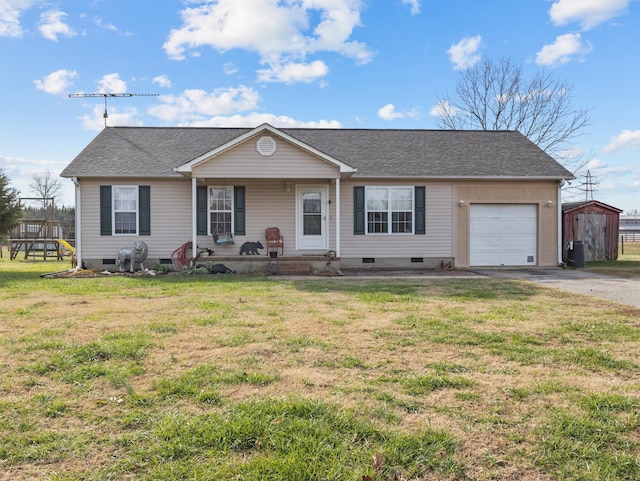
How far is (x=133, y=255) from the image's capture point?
12070mm

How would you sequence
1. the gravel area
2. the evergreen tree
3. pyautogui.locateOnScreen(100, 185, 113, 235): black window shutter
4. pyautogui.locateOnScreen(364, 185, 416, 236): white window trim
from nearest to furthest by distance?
1. the gravel area
2. pyautogui.locateOnScreen(100, 185, 113, 235): black window shutter
3. pyautogui.locateOnScreen(364, 185, 416, 236): white window trim
4. the evergreen tree

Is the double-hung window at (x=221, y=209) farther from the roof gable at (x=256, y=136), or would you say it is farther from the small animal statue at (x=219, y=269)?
the small animal statue at (x=219, y=269)

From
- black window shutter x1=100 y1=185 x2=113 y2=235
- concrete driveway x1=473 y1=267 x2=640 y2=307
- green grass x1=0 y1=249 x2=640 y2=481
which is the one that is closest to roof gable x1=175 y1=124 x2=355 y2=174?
black window shutter x1=100 y1=185 x2=113 y2=235

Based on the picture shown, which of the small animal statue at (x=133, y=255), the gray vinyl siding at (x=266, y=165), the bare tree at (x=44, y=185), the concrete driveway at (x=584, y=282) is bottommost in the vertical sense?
the concrete driveway at (x=584, y=282)

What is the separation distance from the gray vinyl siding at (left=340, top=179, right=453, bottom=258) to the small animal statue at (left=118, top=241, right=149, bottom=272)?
6077 millimetres

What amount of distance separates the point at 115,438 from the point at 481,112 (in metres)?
29.3

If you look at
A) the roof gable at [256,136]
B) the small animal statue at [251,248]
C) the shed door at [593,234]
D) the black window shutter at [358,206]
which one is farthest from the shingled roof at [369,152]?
the shed door at [593,234]

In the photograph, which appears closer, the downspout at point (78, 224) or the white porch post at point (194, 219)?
the white porch post at point (194, 219)

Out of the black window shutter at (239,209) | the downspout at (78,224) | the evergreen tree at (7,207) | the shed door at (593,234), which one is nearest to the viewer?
the downspout at (78,224)

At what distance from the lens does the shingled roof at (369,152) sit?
13.2 meters

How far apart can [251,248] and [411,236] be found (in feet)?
17.0

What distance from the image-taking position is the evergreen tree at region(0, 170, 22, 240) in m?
14.5

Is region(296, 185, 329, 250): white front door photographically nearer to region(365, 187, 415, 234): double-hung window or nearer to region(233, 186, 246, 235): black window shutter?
region(365, 187, 415, 234): double-hung window

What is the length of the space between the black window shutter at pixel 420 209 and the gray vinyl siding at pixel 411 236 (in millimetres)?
131
